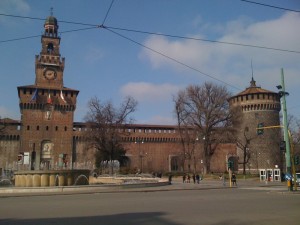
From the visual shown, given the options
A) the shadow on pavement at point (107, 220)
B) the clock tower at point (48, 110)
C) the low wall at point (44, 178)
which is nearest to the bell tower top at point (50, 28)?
the clock tower at point (48, 110)

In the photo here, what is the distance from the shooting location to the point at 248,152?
5819 centimetres

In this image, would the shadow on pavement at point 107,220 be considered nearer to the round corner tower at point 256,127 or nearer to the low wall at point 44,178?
the low wall at point 44,178

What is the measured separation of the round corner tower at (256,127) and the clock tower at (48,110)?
30124 mm

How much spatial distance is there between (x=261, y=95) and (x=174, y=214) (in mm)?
56855

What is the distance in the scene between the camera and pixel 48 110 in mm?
67188

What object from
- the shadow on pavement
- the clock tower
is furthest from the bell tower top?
the shadow on pavement

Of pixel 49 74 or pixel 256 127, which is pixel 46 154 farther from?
pixel 256 127

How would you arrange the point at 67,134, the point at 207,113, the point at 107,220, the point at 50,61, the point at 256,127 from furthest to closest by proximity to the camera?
the point at 50,61 < the point at 67,134 < the point at 256,127 < the point at 207,113 < the point at 107,220

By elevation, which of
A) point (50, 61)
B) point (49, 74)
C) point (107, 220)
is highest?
point (50, 61)

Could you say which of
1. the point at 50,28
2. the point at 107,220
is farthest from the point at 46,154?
the point at 107,220

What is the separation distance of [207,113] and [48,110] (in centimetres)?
3293

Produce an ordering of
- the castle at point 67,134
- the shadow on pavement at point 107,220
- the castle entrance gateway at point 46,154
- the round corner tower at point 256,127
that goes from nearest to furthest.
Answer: the shadow on pavement at point 107,220, the round corner tower at point 256,127, the castle at point 67,134, the castle entrance gateway at point 46,154

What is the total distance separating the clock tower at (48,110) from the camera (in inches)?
2554

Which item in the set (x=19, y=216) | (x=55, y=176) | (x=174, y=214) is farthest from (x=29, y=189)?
(x=174, y=214)
